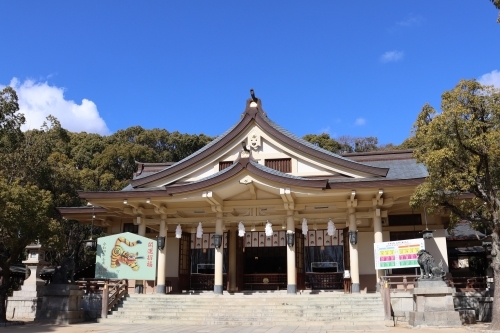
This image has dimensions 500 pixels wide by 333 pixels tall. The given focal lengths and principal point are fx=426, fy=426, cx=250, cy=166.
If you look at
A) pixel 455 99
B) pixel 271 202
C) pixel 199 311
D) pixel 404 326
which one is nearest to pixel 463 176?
pixel 455 99

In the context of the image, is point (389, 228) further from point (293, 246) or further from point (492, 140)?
point (492, 140)

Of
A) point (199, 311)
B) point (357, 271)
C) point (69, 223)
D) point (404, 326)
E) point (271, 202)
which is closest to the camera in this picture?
point (404, 326)

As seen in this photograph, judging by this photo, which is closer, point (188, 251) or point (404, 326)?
point (404, 326)

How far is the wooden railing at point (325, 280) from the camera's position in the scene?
60.1 ft

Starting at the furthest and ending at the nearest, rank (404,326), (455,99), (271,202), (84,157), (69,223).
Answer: (84,157) < (69,223) < (271,202) < (404,326) < (455,99)

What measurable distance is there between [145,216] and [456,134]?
12.9m

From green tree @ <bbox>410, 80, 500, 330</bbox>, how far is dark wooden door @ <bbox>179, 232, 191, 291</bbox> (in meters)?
11.1

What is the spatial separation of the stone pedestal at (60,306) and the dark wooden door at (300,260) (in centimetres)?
842

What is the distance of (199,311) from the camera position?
14188 millimetres

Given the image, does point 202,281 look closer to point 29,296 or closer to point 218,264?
point 218,264

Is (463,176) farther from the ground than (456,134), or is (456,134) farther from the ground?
(456,134)

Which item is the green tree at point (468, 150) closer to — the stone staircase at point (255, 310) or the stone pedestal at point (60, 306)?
the stone staircase at point (255, 310)

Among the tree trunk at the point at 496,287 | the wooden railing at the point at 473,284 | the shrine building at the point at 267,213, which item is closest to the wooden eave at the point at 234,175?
the shrine building at the point at 267,213

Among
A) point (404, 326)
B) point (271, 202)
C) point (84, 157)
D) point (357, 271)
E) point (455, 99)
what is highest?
point (84, 157)
